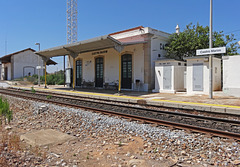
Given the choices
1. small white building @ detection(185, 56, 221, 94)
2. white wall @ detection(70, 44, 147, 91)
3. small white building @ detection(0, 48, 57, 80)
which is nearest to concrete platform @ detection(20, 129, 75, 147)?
small white building @ detection(185, 56, 221, 94)

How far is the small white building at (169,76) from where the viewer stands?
15844 mm

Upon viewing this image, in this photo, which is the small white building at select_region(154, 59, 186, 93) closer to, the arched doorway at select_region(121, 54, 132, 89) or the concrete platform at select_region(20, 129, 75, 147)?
the arched doorway at select_region(121, 54, 132, 89)

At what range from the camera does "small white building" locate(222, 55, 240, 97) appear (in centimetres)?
1211

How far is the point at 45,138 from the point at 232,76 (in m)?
11.6

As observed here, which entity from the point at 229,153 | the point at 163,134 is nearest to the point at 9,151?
the point at 163,134

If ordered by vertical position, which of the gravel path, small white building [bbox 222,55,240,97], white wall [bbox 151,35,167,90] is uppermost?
white wall [bbox 151,35,167,90]

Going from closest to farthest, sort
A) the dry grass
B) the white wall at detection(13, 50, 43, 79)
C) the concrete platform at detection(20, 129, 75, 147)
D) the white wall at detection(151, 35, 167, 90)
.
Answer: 1. the dry grass
2. the concrete platform at detection(20, 129, 75, 147)
3. the white wall at detection(151, 35, 167, 90)
4. the white wall at detection(13, 50, 43, 79)

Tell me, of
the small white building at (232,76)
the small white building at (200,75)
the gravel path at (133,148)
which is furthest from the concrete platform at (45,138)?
the small white building at (200,75)

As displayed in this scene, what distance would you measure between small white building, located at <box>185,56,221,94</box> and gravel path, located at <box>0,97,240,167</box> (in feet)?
29.6

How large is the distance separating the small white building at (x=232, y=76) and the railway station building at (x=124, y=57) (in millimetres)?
6194

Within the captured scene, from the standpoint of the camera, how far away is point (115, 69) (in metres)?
20.2

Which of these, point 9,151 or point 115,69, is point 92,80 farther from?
point 9,151

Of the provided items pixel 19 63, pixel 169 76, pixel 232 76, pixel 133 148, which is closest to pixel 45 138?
pixel 133 148

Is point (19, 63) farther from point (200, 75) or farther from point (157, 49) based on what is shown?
point (200, 75)
